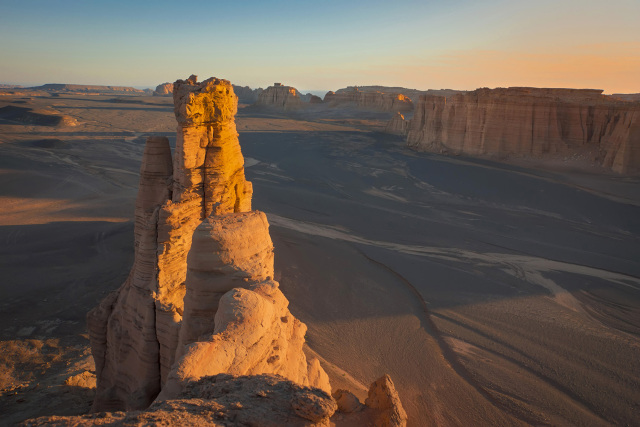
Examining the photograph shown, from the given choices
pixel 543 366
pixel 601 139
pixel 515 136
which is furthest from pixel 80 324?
pixel 601 139

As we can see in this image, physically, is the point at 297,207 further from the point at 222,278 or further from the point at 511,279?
the point at 222,278

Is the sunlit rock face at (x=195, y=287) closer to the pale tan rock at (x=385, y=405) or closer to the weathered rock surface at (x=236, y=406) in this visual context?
the weathered rock surface at (x=236, y=406)

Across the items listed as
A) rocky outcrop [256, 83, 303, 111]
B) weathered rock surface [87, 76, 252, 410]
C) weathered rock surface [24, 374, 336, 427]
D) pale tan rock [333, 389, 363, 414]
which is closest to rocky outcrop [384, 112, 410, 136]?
rocky outcrop [256, 83, 303, 111]

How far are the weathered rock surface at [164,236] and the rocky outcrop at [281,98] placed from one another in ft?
300

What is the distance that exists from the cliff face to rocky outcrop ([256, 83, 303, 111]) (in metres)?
62.1

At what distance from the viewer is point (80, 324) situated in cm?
1190

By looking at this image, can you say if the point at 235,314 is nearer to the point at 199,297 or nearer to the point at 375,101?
the point at 199,297

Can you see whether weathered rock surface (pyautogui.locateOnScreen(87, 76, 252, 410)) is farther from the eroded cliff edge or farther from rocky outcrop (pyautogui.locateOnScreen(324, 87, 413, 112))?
rocky outcrop (pyautogui.locateOnScreen(324, 87, 413, 112))

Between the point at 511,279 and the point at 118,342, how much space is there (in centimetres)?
1491

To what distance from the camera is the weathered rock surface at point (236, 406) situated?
→ 122 inches

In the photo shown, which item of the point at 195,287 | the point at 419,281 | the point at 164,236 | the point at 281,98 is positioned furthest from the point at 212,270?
A: the point at 281,98

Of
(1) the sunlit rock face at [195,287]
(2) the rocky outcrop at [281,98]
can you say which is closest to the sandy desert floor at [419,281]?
(1) the sunlit rock face at [195,287]

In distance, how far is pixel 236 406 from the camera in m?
3.52

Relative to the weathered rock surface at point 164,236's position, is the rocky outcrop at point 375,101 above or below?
above
